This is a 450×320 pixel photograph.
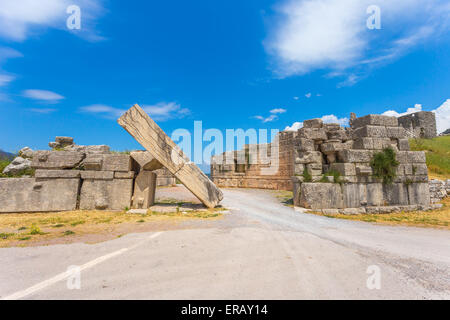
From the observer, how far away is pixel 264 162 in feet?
48.2

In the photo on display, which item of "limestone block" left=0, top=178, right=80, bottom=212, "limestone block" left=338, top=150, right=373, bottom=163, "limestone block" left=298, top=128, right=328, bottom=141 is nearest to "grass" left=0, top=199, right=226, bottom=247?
"limestone block" left=0, top=178, right=80, bottom=212

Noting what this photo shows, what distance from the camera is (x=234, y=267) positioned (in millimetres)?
2533

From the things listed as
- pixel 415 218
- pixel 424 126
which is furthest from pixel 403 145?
pixel 424 126

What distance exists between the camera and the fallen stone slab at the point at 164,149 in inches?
239

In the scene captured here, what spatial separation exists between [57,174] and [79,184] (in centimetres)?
66

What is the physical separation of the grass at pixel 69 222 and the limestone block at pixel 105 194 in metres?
0.37

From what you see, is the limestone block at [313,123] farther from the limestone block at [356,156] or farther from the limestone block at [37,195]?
the limestone block at [37,195]

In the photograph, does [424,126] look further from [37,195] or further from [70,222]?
[37,195]

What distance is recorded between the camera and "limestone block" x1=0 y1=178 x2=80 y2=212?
6109mm

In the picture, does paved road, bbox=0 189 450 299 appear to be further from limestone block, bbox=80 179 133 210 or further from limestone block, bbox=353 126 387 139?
limestone block, bbox=353 126 387 139

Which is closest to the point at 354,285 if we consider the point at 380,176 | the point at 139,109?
the point at 139,109

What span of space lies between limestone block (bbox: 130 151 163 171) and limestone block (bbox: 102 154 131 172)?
0.93ft
